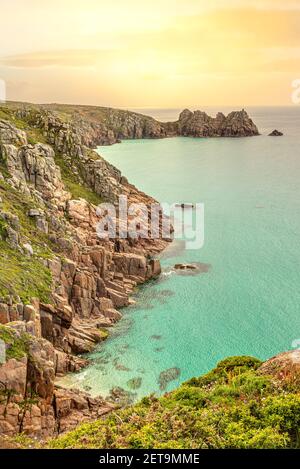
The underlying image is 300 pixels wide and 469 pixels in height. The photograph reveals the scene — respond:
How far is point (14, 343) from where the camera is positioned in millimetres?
33688

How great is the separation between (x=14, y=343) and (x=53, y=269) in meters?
16.6

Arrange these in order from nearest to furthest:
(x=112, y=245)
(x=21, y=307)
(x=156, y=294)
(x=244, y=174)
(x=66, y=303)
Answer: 1. (x=21, y=307)
2. (x=66, y=303)
3. (x=156, y=294)
4. (x=112, y=245)
5. (x=244, y=174)

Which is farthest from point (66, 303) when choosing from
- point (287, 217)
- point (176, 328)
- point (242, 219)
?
point (287, 217)

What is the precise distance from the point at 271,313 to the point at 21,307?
28.0m

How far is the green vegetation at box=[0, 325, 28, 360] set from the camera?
32.8 meters

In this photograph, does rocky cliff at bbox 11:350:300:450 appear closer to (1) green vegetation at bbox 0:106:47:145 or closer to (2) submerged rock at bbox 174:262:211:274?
(2) submerged rock at bbox 174:262:211:274

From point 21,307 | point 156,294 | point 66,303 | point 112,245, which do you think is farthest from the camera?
point 112,245

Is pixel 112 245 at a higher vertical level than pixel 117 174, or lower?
lower

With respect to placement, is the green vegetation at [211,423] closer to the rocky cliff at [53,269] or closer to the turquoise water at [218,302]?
the rocky cliff at [53,269]

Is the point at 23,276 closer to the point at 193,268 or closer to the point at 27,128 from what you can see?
the point at 193,268

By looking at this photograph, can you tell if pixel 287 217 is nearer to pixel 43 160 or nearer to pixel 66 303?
pixel 43 160

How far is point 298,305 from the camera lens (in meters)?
53.3

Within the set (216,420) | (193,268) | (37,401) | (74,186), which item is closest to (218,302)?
(193,268)

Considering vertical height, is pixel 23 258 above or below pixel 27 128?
below
